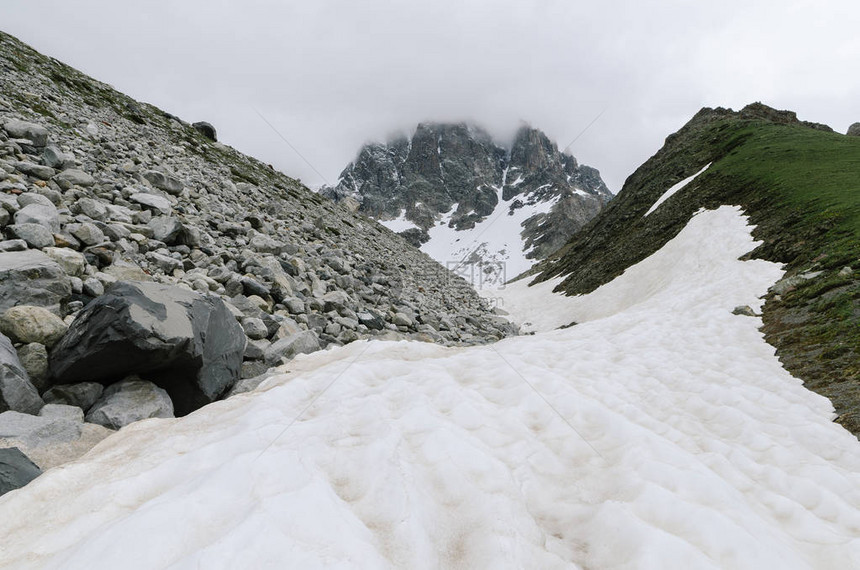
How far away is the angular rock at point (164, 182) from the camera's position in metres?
15.1

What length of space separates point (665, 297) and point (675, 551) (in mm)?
17466

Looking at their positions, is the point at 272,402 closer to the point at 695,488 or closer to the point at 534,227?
the point at 695,488

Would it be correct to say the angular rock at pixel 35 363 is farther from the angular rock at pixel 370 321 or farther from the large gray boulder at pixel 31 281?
the angular rock at pixel 370 321

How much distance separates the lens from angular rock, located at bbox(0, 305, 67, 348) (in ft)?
16.0

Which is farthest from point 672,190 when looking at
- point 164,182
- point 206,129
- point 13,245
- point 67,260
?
point 206,129

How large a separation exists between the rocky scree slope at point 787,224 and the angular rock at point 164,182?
21.1 m

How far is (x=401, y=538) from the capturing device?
2863 mm

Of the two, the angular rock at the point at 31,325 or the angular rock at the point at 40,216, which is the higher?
the angular rock at the point at 40,216

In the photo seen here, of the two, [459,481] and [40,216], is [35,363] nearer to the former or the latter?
[40,216]

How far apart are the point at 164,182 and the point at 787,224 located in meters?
29.3

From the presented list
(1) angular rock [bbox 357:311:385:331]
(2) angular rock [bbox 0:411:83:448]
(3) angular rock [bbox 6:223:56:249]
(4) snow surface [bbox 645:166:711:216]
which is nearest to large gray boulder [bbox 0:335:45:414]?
(2) angular rock [bbox 0:411:83:448]

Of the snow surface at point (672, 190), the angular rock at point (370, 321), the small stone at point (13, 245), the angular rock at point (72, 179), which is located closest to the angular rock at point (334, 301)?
the angular rock at point (370, 321)

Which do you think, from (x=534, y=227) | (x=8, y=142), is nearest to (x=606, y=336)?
(x=8, y=142)

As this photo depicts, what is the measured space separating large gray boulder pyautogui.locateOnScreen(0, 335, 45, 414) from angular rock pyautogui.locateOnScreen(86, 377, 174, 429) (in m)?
0.56
